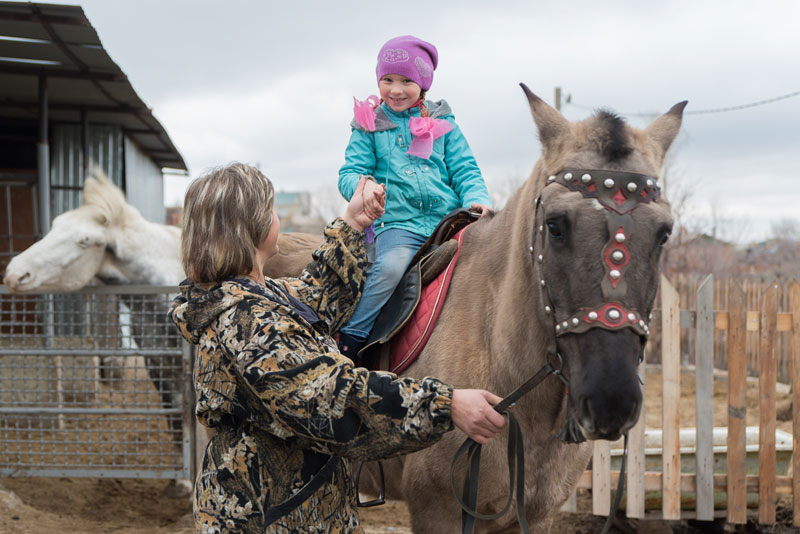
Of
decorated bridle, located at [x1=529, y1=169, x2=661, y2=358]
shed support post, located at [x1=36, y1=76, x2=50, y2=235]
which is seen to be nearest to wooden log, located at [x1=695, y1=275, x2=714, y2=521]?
decorated bridle, located at [x1=529, y1=169, x2=661, y2=358]

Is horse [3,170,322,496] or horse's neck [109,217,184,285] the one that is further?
horse's neck [109,217,184,285]

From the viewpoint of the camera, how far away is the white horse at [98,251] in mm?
5438

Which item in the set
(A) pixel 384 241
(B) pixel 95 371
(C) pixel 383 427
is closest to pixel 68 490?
(B) pixel 95 371

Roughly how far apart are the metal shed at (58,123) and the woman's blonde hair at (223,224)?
6.78 m

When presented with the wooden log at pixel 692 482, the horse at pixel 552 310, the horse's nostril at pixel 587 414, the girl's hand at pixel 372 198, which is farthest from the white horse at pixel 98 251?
the horse's nostril at pixel 587 414

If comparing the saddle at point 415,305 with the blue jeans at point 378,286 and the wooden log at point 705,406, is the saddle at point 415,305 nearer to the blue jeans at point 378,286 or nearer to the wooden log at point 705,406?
the blue jeans at point 378,286

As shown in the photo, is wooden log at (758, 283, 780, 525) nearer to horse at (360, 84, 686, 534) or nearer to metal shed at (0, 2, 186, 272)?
horse at (360, 84, 686, 534)

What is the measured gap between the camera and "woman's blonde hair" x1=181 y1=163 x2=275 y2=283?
1.82 m

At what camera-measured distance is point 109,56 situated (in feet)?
27.9

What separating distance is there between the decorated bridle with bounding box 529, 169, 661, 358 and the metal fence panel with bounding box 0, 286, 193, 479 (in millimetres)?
4083

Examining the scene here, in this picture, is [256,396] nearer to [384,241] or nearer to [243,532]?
[243,532]

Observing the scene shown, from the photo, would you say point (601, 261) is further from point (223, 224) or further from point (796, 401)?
point (796, 401)

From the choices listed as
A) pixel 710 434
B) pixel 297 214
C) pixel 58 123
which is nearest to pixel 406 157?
pixel 710 434

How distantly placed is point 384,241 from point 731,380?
132 inches
